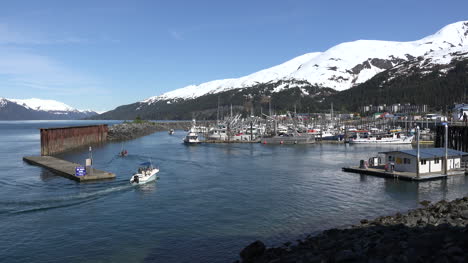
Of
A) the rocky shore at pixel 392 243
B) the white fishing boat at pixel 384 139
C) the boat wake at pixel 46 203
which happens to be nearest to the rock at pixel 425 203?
the rocky shore at pixel 392 243

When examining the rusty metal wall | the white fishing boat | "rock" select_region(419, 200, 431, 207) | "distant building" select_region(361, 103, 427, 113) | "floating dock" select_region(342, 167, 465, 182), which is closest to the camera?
"rock" select_region(419, 200, 431, 207)

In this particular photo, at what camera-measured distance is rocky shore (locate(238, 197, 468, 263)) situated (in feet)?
43.1

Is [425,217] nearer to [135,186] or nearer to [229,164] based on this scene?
[135,186]

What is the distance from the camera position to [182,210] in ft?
92.5

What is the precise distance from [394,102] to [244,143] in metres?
117

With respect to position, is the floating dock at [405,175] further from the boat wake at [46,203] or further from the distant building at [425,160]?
the boat wake at [46,203]

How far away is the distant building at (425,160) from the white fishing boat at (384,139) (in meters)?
49.8

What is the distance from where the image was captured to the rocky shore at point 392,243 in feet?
43.1

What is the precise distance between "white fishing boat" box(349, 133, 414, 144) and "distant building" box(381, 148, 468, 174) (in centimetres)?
4984

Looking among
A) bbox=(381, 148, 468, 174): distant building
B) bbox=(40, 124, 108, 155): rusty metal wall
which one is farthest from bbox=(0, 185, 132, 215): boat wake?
bbox=(40, 124, 108, 155): rusty metal wall

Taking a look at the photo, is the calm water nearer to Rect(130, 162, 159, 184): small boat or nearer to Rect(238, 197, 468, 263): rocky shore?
Rect(130, 162, 159, 184): small boat

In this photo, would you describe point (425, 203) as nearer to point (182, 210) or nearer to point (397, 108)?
point (182, 210)

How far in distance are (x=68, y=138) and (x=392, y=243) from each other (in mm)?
77188

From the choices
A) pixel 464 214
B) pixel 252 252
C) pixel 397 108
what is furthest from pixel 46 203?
pixel 397 108
